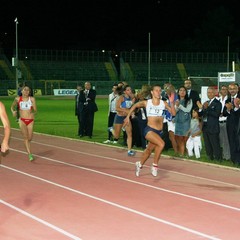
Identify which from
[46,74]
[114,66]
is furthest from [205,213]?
[114,66]

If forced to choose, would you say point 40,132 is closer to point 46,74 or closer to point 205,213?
point 205,213

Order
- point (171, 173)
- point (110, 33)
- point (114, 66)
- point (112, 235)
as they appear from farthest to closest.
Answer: point (110, 33), point (114, 66), point (171, 173), point (112, 235)

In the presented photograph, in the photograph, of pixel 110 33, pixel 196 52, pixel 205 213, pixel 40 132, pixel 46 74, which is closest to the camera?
pixel 205 213

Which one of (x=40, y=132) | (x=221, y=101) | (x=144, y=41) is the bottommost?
(x=40, y=132)

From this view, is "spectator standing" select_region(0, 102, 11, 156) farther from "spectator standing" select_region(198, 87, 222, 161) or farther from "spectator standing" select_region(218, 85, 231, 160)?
"spectator standing" select_region(218, 85, 231, 160)

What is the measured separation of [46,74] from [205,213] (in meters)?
67.3

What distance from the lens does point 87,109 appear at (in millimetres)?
21297

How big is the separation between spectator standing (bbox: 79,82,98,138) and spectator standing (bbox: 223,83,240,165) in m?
8.22

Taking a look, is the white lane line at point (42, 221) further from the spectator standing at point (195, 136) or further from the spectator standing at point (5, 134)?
the spectator standing at point (195, 136)

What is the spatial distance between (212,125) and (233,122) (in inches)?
28.0

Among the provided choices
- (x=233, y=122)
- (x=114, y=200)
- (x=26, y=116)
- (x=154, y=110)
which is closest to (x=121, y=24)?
(x=26, y=116)

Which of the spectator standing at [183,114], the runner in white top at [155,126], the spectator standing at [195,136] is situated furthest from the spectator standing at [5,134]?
the spectator standing at [195,136]

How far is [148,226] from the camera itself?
7.66 metres

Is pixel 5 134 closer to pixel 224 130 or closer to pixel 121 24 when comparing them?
pixel 224 130
